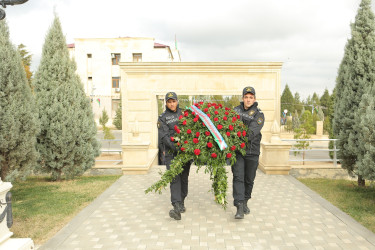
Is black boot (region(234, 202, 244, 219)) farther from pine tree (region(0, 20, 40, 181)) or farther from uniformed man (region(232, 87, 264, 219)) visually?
pine tree (region(0, 20, 40, 181))

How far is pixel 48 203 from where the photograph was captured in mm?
5848

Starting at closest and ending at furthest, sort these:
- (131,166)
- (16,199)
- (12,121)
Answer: (12,121) < (16,199) < (131,166)

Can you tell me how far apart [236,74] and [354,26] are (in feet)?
14.3

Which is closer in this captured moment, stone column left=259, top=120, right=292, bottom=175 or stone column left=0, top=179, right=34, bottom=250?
stone column left=0, top=179, right=34, bottom=250

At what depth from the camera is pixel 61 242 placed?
13.0ft

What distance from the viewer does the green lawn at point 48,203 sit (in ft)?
14.5

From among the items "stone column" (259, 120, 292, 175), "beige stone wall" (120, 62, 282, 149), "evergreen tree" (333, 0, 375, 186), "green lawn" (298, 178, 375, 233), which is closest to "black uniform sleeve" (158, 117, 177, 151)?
"green lawn" (298, 178, 375, 233)

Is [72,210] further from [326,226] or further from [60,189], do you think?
[326,226]

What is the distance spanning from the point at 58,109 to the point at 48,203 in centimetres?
264

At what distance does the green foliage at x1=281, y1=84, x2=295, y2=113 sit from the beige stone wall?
3562 cm

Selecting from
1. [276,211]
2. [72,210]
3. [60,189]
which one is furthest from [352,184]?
[60,189]

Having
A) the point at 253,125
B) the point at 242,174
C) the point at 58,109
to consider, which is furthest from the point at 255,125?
the point at 58,109

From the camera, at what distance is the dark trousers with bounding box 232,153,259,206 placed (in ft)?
15.3

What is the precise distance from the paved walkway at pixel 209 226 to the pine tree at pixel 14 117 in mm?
1611
